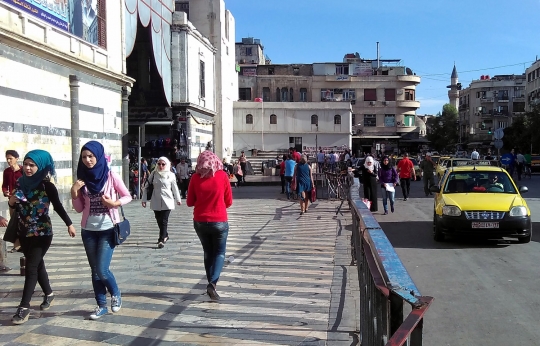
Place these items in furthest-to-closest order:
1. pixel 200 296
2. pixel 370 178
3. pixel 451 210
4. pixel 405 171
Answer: pixel 405 171
pixel 370 178
pixel 451 210
pixel 200 296

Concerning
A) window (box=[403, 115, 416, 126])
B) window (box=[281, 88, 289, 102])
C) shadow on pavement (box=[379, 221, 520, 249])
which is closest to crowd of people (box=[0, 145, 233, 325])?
shadow on pavement (box=[379, 221, 520, 249])

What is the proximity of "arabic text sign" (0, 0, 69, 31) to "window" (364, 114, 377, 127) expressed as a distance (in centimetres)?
5252

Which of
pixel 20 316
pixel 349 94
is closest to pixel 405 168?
pixel 20 316

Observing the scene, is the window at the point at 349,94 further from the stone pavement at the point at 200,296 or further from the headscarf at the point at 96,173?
the headscarf at the point at 96,173

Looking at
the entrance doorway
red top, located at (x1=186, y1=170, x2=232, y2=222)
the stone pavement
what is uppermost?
the entrance doorway

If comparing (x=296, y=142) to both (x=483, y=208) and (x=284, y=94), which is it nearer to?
(x=284, y=94)

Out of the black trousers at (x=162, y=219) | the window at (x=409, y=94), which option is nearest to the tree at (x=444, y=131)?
the window at (x=409, y=94)

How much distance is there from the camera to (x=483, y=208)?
34.0 feet

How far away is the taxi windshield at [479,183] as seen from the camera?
11.6 meters

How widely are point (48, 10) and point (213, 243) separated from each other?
34.2 feet

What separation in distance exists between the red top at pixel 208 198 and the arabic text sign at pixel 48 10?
8.55 meters

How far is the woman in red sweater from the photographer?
6.53m

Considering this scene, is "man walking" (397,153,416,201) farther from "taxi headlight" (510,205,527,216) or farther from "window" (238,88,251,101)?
"window" (238,88,251,101)

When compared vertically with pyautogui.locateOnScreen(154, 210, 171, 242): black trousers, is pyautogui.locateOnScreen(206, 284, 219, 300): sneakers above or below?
below
